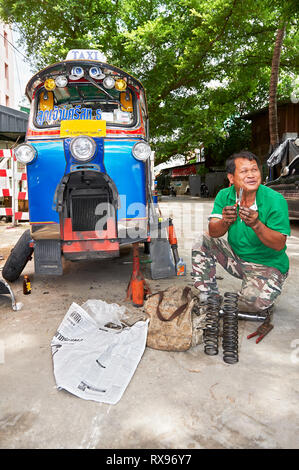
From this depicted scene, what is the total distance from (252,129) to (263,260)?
76.6 ft

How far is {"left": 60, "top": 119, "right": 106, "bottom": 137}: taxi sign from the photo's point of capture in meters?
3.62

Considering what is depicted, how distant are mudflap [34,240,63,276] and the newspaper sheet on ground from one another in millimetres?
594

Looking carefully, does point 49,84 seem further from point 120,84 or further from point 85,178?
point 85,178

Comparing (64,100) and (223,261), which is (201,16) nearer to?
(64,100)

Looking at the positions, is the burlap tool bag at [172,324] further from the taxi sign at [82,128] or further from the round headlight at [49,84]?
the round headlight at [49,84]

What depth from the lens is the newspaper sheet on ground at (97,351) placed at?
6.73 feet

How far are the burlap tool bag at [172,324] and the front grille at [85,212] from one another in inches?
54.4

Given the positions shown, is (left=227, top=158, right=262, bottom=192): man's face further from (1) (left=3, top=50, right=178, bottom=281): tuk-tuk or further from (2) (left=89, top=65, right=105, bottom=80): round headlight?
(2) (left=89, top=65, right=105, bottom=80): round headlight

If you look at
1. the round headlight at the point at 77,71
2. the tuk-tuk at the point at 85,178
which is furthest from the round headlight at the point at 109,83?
the round headlight at the point at 77,71

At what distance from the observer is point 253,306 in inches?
123

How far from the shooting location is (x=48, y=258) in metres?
3.53

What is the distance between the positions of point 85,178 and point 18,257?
138 cm

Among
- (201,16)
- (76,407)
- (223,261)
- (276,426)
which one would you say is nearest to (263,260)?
(223,261)

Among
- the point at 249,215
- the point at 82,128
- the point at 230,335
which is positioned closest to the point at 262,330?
the point at 230,335
